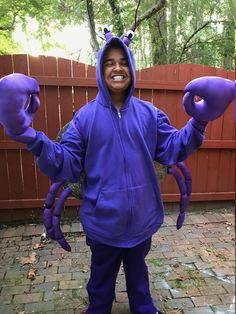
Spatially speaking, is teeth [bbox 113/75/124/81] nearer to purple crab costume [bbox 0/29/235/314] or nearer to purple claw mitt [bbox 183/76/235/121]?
purple crab costume [bbox 0/29/235/314]

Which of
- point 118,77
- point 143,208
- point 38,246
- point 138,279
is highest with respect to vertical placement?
point 118,77

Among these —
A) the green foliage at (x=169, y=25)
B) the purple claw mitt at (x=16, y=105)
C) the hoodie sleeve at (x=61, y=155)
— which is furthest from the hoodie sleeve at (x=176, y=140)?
the green foliage at (x=169, y=25)

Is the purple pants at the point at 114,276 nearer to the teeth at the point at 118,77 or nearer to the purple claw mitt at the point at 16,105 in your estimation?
the purple claw mitt at the point at 16,105

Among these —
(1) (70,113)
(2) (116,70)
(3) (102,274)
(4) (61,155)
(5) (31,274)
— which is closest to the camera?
(4) (61,155)

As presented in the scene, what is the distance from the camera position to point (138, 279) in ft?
7.49

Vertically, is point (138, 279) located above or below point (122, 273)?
above

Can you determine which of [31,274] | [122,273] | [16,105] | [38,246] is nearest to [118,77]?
[16,105]

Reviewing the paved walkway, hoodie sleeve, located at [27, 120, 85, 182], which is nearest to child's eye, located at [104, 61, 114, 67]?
hoodie sleeve, located at [27, 120, 85, 182]

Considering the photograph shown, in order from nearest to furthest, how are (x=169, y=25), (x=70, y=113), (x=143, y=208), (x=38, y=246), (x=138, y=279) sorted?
(x=143, y=208)
(x=138, y=279)
(x=38, y=246)
(x=70, y=113)
(x=169, y=25)

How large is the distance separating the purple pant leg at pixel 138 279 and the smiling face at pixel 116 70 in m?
1.01

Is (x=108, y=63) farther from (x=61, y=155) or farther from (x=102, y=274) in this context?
(x=102, y=274)

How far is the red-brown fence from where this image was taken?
152 inches

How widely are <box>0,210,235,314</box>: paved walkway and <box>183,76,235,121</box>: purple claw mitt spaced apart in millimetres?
1334

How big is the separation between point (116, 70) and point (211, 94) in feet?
1.94
